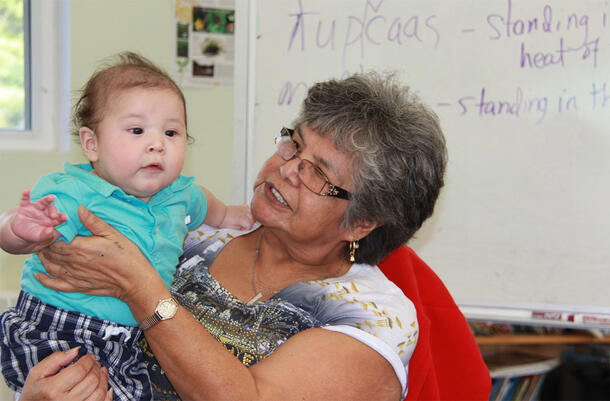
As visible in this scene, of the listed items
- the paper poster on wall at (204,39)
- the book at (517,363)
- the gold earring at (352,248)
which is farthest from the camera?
the book at (517,363)

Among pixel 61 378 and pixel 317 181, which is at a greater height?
pixel 317 181

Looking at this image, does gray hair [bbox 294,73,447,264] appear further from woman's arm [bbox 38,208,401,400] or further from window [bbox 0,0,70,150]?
window [bbox 0,0,70,150]

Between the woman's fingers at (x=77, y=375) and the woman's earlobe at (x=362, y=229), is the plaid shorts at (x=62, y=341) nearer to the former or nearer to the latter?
the woman's fingers at (x=77, y=375)

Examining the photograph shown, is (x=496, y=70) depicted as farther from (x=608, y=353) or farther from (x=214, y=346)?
(x=608, y=353)

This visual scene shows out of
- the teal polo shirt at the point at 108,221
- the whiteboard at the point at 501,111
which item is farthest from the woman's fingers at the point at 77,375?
the whiteboard at the point at 501,111

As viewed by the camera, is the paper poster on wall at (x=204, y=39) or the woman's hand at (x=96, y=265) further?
the paper poster on wall at (x=204, y=39)

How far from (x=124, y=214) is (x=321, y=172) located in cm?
49

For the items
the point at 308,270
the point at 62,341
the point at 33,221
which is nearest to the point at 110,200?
the point at 33,221

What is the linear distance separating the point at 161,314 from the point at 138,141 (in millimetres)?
366

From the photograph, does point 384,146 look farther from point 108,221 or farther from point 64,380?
point 64,380

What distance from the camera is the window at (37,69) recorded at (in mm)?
2305

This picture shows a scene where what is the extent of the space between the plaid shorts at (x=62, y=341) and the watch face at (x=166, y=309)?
0.13 m

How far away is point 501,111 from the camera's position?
179 cm

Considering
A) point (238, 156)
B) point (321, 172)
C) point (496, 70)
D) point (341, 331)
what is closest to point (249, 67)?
point (238, 156)
